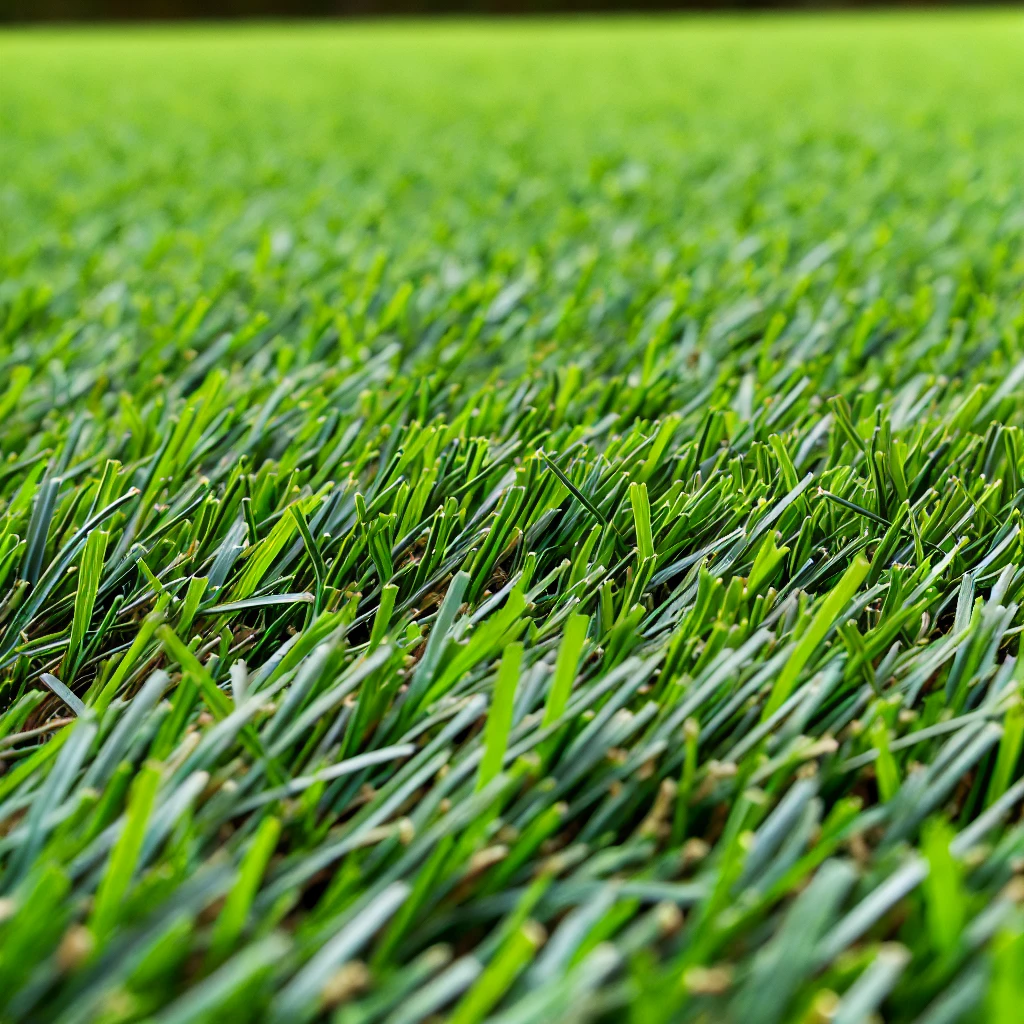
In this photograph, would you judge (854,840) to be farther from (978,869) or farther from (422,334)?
(422,334)

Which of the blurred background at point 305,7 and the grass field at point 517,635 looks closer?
the grass field at point 517,635

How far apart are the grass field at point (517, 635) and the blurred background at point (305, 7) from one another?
1247 centimetres

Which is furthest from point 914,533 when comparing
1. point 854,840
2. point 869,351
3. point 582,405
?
point 869,351

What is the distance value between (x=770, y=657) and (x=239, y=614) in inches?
12.7

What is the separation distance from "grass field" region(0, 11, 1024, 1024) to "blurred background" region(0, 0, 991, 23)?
40.9 ft

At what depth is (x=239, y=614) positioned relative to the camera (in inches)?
28.2

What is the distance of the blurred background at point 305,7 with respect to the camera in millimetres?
12688

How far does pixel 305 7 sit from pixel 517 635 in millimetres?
14041

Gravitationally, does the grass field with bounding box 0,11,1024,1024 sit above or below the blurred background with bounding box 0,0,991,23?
below

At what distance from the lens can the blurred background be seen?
1269cm

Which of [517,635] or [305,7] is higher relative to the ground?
[305,7]

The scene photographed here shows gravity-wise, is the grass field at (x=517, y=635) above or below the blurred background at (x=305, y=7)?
below

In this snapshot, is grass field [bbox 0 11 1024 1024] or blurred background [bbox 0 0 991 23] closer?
grass field [bbox 0 11 1024 1024]

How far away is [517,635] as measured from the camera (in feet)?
2.11
